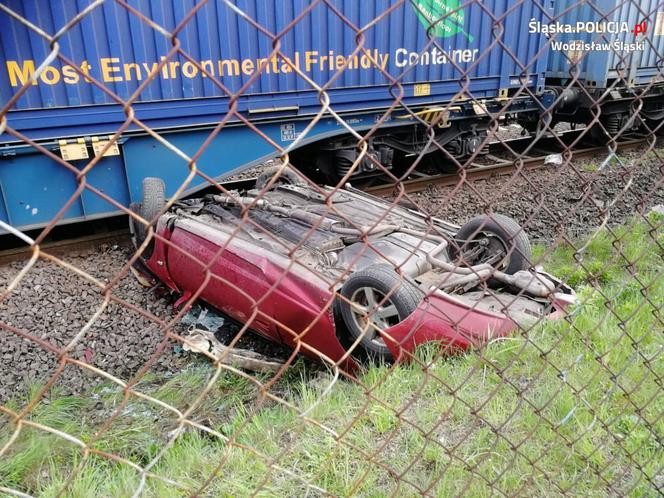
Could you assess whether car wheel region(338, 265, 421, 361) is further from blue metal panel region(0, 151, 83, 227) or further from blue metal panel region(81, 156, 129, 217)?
blue metal panel region(0, 151, 83, 227)

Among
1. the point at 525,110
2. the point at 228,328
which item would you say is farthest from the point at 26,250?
the point at 525,110

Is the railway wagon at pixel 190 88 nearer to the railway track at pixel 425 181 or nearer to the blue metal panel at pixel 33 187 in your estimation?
the blue metal panel at pixel 33 187

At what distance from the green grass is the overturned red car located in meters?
0.31

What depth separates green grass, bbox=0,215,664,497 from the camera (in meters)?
2.15

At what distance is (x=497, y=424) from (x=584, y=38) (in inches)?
411

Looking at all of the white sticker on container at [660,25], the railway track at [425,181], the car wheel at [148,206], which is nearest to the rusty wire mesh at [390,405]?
the railway track at [425,181]

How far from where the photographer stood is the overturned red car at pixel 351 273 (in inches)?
144

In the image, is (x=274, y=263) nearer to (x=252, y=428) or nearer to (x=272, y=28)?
(x=252, y=428)

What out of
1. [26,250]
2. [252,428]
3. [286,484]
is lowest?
[26,250]

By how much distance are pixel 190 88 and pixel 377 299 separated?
4519 mm

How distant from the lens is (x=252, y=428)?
109 inches

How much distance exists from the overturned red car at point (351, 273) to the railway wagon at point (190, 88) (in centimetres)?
119

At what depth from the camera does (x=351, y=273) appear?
13.4 ft

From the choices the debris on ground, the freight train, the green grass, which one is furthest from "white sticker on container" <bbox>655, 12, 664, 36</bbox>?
the debris on ground
